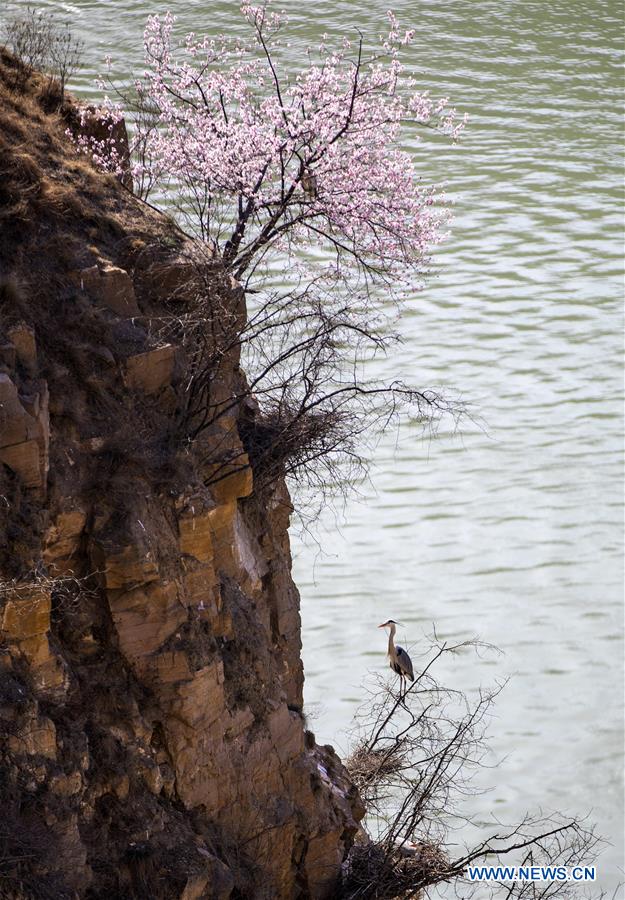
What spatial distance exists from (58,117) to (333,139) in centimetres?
289

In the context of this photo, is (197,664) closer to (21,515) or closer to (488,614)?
(21,515)

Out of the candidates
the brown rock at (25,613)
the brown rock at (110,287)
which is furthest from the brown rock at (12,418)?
the brown rock at (110,287)

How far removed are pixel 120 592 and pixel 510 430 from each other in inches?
562

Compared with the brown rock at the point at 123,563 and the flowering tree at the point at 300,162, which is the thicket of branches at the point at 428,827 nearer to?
the brown rock at the point at 123,563

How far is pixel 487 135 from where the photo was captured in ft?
100

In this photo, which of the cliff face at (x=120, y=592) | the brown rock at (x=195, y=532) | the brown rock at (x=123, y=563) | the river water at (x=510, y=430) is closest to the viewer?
the cliff face at (x=120, y=592)

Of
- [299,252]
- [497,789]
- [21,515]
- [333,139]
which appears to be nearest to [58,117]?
[333,139]

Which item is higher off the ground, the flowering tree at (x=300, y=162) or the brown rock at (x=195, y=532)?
the flowering tree at (x=300, y=162)

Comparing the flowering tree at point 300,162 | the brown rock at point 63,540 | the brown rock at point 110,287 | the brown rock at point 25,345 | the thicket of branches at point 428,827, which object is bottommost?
the thicket of branches at point 428,827

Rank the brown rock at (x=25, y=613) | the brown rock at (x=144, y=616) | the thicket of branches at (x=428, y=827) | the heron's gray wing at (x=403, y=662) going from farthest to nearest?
the heron's gray wing at (x=403, y=662) < the thicket of branches at (x=428, y=827) < the brown rock at (x=144, y=616) < the brown rock at (x=25, y=613)

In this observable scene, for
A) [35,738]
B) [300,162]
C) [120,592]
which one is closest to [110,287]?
[120,592]

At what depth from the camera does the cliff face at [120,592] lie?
28.7 ft

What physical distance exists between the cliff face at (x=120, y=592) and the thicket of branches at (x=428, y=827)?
719mm

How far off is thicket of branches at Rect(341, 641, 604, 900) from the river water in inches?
20.6
